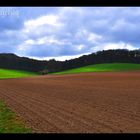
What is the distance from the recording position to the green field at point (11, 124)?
8.08 meters

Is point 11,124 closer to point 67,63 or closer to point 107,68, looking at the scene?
point 107,68

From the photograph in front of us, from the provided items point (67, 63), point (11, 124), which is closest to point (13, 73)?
point (67, 63)

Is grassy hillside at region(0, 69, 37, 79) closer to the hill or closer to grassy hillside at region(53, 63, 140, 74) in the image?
the hill

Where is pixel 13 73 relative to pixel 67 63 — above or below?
below

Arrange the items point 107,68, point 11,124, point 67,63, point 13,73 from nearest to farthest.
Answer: point 11,124
point 107,68
point 13,73
point 67,63

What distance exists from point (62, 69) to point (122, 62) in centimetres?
1089

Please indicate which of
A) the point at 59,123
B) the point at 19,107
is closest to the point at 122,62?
the point at 19,107

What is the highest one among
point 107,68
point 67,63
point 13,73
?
point 67,63

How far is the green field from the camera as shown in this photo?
8078mm

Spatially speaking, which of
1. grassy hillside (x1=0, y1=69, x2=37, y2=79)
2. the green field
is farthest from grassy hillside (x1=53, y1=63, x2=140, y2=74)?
the green field

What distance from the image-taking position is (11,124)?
8.99 meters

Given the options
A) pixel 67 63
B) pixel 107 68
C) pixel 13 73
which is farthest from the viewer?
pixel 67 63

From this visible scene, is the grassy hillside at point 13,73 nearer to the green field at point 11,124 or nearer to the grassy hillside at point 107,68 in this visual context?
the grassy hillside at point 107,68
